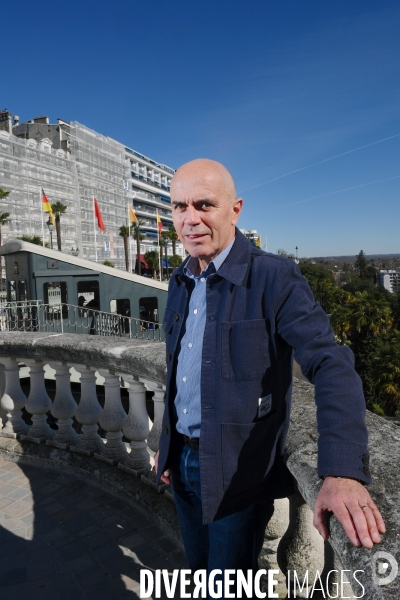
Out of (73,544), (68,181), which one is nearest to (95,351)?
(73,544)

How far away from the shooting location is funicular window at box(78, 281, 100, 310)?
15.9 metres

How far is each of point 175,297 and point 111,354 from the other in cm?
122

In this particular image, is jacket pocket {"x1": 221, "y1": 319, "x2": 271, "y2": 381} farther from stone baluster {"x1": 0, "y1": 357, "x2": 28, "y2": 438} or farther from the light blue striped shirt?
stone baluster {"x1": 0, "y1": 357, "x2": 28, "y2": 438}

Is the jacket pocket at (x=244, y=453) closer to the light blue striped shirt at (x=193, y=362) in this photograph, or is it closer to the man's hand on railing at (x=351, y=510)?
the light blue striped shirt at (x=193, y=362)

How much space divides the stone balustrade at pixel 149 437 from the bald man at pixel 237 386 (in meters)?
0.12

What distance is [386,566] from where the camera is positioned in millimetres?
981

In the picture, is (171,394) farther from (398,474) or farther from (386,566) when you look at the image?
(386,566)

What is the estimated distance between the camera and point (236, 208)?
5.78ft

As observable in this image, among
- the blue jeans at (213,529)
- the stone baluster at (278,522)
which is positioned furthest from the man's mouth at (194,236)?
the stone baluster at (278,522)

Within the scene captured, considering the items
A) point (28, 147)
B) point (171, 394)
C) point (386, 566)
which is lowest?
point (386, 566)

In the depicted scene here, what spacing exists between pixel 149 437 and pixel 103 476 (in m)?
0.57

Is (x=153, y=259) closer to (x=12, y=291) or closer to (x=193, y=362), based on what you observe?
(x=12, y=291)

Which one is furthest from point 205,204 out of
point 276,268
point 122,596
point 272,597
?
point 122,596

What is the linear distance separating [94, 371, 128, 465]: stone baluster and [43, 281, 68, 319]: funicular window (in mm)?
11435
